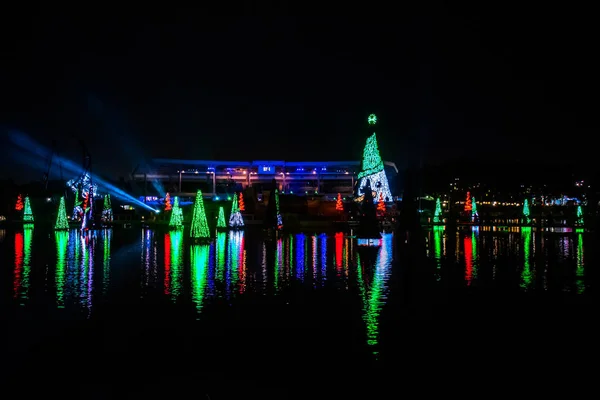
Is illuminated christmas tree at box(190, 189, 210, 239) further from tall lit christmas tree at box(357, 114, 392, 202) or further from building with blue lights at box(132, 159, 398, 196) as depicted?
building with blue lights at box(132, 159, 398, 196)

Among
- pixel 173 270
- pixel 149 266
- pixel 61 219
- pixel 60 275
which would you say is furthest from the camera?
pixel 61 219

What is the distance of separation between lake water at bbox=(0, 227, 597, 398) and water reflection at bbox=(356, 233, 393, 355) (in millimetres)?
33

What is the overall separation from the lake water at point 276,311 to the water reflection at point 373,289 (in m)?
0.03

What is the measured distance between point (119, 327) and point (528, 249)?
62.5ft

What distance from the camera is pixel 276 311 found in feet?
36.7

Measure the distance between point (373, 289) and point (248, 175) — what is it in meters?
82.4

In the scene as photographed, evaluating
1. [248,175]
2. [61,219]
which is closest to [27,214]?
[61,219]

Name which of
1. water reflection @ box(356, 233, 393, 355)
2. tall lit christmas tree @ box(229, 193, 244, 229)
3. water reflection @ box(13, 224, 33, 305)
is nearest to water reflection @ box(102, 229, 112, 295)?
water reflection @ box(13, 224, 33, 305)

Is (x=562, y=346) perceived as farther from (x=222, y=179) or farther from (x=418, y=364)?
(x=222, y=179)

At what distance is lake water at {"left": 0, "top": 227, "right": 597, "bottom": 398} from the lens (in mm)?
8039

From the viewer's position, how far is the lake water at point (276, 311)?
316 inches

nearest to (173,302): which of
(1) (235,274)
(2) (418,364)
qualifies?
(1) (235,274)

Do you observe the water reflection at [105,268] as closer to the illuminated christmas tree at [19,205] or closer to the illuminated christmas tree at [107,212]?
the illuminated christmas tree at [107,212]

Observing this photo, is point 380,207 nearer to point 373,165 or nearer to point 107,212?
point 373,165
